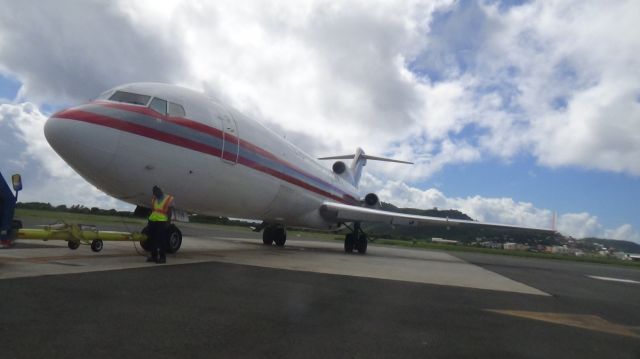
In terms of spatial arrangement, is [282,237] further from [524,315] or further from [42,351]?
[42,351]

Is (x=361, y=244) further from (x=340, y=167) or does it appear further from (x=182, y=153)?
(x=182, y=153)

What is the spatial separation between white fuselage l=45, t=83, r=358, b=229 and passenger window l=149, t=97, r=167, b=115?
0.13m

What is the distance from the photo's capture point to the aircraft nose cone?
846 centimetres

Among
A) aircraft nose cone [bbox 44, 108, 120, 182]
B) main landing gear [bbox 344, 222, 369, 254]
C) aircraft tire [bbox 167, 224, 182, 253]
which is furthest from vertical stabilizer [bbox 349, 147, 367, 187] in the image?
aircraft nose cone [bbox 44, 108, 120, 182]

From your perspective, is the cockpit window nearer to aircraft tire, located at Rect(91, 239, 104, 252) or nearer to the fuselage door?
the fuselage door

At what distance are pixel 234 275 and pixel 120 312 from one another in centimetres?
348

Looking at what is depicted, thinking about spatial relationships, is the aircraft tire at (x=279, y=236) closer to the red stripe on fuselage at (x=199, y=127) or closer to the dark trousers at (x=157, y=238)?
the red stripe on fuselage at (x=199, y=127)

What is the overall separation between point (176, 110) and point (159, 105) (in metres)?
0.45

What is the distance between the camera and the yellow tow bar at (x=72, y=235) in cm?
809

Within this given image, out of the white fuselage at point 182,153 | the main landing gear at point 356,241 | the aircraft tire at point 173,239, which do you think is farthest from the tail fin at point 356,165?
the aircraft tire at point 173,239

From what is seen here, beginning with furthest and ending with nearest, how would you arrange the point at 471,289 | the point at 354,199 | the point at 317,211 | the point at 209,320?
the point at 354,199 < the point at 317,211 < the point at 471,289 < the point at 209,320

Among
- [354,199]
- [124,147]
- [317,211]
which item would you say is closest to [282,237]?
[317,211]

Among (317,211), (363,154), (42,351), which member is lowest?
(42,351)

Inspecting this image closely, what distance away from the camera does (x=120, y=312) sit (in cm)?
451
